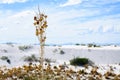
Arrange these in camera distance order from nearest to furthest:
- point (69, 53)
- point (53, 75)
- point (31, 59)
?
point (53, 75) < point (31, 59) < point (69, 53)

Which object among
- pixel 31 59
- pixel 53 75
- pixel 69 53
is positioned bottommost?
pixel 53 75

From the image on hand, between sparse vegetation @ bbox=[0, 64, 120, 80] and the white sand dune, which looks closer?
sparse vegetation @ bbox=[0, 64, 120, 80]

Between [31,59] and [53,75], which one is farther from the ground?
[31,59]

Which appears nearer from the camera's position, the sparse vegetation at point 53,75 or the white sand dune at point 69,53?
the sparse vegetation at point 53,75

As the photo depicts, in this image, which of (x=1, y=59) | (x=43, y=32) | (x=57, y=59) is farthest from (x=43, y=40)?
(x=57, y=59)

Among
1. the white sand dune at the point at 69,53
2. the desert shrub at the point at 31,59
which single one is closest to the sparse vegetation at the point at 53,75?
the desert shrub at the point at 31,59

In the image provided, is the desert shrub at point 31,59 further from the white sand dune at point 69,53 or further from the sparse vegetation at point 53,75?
the sparse vegetation at point 53,75

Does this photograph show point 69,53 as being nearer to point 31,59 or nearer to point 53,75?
point 31,59

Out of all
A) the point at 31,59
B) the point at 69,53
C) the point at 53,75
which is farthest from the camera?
the point at 69,53

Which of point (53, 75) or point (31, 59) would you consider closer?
point (53, 75)

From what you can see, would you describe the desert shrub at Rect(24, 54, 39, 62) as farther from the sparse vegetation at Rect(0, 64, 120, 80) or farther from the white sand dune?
the sparse vegetation at Rect(0, 64, 120, 80)

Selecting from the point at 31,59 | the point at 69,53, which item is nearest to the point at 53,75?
the point at 31,59

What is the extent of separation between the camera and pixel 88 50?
21984 mm

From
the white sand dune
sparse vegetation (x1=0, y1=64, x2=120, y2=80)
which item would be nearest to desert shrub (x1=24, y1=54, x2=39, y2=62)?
the white sand dune
